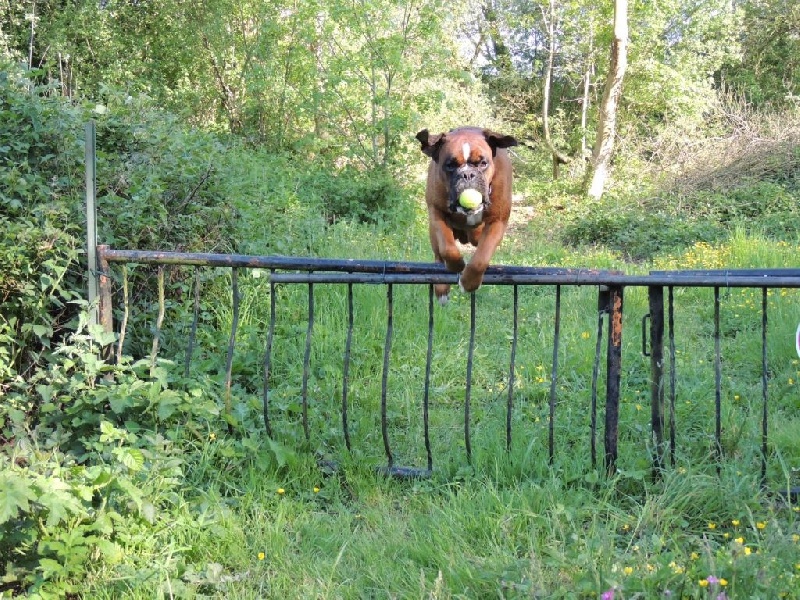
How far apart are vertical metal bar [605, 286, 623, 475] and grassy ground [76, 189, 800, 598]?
12 centimetres

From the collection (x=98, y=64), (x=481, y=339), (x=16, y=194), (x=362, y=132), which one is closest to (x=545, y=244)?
(x=362, y=132)

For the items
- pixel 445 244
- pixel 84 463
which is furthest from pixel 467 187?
pixel 84 463

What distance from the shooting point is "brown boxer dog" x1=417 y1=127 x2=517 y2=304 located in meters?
3.58

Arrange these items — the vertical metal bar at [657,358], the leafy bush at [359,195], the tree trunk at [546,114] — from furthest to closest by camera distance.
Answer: the tree trunk at [546,114] < the leafy bush at [359,195] < the vertical metal bar at [657,358]

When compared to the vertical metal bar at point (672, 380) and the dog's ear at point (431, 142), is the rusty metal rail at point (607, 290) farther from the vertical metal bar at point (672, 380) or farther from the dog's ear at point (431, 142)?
the dog's ear at point (431, 142)

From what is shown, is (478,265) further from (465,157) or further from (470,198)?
(465,157)

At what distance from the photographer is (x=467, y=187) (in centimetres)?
349

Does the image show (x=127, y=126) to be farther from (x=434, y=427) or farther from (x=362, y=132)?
(x=362, y=132)

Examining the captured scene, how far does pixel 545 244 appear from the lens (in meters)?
10.8

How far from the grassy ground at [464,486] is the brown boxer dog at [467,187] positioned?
3.50 feet

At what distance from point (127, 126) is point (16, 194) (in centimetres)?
165

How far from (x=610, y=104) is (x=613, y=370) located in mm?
12887

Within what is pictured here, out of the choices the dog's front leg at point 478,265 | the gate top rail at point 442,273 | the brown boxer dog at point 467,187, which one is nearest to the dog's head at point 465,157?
the brown boxer dog at point 467,187

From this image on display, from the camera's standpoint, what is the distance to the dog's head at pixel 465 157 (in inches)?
139
